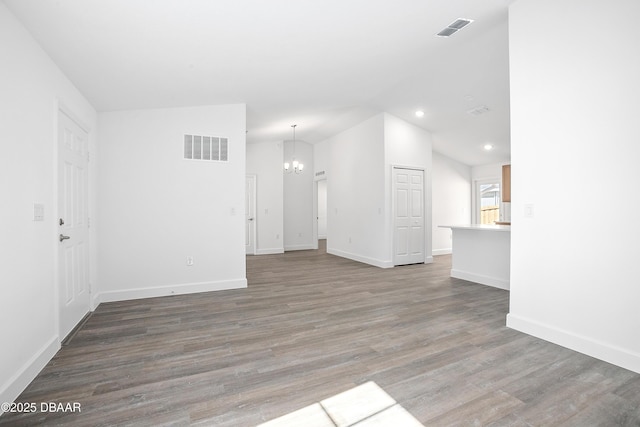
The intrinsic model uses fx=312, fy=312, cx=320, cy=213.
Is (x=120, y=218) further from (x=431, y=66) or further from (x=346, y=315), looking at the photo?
(x=431, y=66)

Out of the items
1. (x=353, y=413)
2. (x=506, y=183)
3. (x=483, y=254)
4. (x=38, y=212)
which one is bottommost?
(x=353, y=413)

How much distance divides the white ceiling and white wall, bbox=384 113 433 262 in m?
0.83

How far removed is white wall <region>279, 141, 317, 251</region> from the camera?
29.7 feet

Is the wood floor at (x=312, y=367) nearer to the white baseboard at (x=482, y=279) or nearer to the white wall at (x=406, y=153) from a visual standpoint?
the white baseboard at (x=482, y=279)

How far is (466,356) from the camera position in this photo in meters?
2.47

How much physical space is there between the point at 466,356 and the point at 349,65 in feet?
11.0

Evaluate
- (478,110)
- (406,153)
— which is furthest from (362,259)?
(478,110)

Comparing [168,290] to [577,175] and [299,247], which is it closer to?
[577,175]

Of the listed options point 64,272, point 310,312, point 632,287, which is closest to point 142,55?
point 64,272

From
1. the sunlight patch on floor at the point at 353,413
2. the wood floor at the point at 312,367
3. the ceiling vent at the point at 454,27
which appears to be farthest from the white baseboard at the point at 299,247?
the sunlight patch on floor at the point at 353,413

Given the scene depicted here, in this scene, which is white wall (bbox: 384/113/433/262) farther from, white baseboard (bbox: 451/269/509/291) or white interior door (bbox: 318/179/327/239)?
white interior door (bbox: 318/179/327/239)

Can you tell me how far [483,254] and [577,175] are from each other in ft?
8.41

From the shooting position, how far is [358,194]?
23.5 feet

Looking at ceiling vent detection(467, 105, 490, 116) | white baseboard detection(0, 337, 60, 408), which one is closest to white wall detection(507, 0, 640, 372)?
ceiling vent detection(467, 105, 490, 116)
